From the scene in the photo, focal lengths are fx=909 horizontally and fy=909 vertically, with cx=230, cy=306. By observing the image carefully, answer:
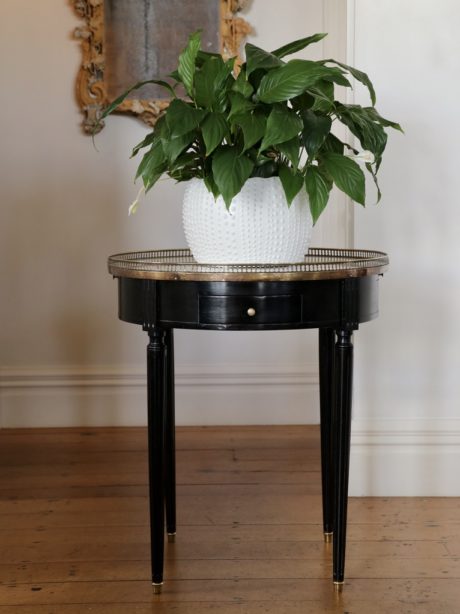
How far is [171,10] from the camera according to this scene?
3.55 m

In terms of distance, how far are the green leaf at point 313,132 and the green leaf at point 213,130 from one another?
0.55ft

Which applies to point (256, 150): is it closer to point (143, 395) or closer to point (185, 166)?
point (185, 166)

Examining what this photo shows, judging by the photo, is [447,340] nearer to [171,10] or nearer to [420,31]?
[420,31]

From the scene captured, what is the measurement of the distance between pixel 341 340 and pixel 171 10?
6.54 ft

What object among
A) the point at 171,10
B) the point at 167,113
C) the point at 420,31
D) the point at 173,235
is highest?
the point at 171,10

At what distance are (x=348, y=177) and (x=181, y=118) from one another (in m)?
0.38

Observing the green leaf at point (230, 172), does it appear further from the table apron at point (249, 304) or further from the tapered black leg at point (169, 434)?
the tapered black leg at point (169, 434)

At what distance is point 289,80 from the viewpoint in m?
1.87

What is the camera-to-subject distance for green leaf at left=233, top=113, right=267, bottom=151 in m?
1.86

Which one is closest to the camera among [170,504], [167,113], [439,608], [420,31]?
[167,113]

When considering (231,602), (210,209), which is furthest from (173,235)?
(231,602)

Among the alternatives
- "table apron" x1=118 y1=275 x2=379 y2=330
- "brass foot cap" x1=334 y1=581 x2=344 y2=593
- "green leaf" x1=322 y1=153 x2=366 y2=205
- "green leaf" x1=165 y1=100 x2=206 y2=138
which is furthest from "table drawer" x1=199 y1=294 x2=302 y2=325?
A: "brass foot cap" x1=334 y1=581 x2=344 y2=593

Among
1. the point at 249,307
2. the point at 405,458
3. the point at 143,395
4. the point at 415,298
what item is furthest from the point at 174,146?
the point at 143,395

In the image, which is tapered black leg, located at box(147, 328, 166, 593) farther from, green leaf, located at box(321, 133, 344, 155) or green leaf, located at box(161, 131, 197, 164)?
green leaf, located at box(321, 133, 344, 155)
